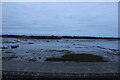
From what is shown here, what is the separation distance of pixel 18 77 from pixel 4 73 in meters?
0.75

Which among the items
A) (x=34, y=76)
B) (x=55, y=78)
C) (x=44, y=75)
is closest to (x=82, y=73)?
(x=55, y=78)

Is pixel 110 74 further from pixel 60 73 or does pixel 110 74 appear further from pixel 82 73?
pixel 60 73

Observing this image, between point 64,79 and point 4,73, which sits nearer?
point 64,79

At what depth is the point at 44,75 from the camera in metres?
5.63

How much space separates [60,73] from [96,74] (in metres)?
1.57

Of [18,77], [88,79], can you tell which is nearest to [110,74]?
[88,79]

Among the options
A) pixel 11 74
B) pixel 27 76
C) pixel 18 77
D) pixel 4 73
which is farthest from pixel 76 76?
pixel 4 73

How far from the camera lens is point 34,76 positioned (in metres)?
5.57

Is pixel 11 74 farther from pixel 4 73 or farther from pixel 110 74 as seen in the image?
pixel 110 74

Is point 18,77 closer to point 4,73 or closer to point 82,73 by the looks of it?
point 4,73

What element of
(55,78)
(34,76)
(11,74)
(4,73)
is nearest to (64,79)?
(55,78)

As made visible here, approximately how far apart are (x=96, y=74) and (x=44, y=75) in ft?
7.44

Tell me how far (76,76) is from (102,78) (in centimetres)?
110

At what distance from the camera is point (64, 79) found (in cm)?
541
